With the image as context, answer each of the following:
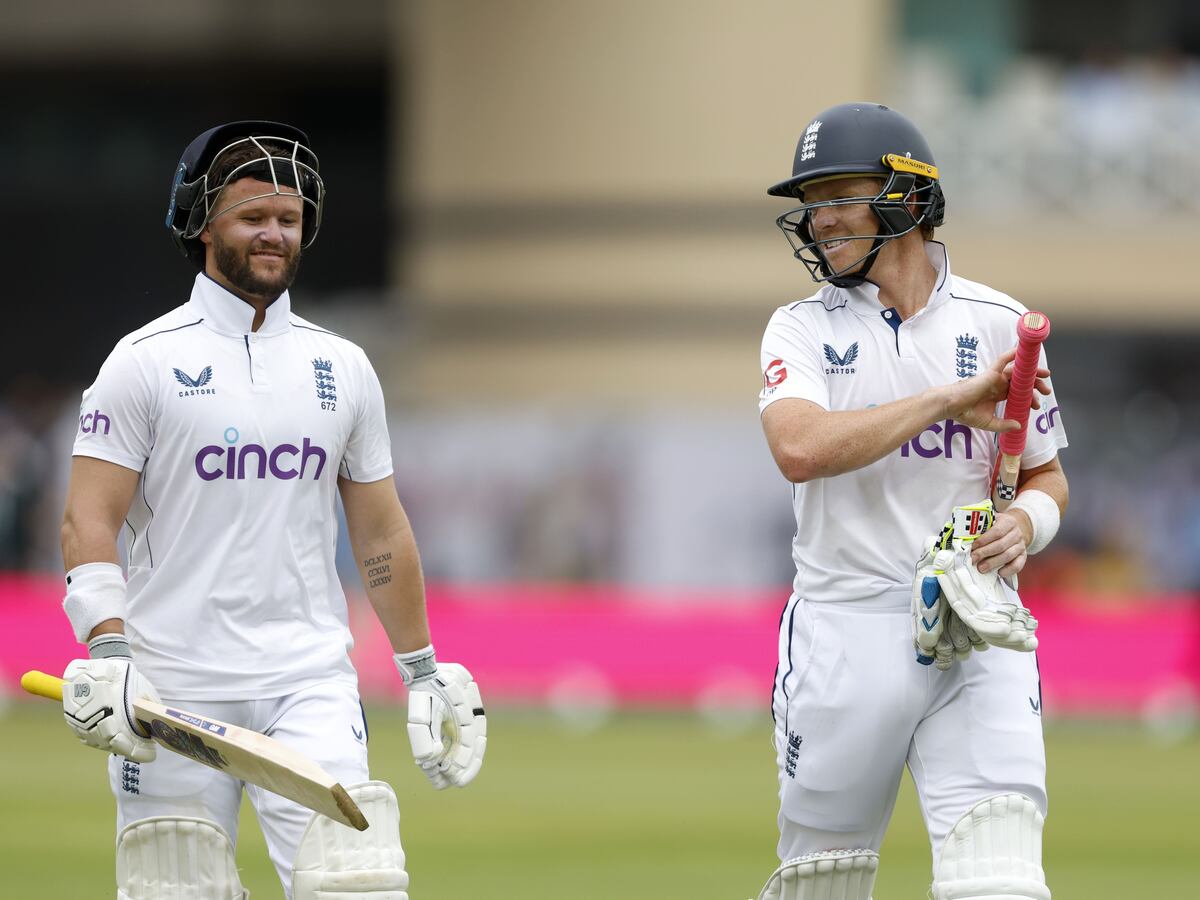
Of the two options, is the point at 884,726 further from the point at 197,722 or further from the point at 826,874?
the point at 197,722

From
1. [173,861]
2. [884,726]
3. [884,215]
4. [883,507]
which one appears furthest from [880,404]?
[173,861]

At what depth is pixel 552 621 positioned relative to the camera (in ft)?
55.6

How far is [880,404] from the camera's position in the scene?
5.65m

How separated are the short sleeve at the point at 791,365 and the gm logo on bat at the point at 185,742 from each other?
5.48 feet

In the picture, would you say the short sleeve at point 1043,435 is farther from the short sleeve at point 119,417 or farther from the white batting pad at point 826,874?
the short sleeve at point 119,417

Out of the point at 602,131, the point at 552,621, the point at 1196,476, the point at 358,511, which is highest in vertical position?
the point at 602,131

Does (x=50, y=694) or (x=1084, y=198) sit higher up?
(x=1084, y=198)

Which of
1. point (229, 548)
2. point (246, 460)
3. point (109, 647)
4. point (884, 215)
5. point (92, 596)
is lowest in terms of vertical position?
point (109, 647)

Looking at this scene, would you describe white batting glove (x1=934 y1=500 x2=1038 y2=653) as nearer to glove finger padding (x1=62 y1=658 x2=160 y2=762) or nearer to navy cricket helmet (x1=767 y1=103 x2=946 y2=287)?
navy cricket helmet (x1=767 y1=103 x2=946 y2=287)

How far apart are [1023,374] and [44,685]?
264cm

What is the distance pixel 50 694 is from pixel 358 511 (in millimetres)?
979

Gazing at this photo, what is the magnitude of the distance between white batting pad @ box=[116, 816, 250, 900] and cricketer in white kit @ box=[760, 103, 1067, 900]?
1491 mm

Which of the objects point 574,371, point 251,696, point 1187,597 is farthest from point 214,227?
point 574,371

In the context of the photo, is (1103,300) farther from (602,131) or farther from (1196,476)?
(602,131)
